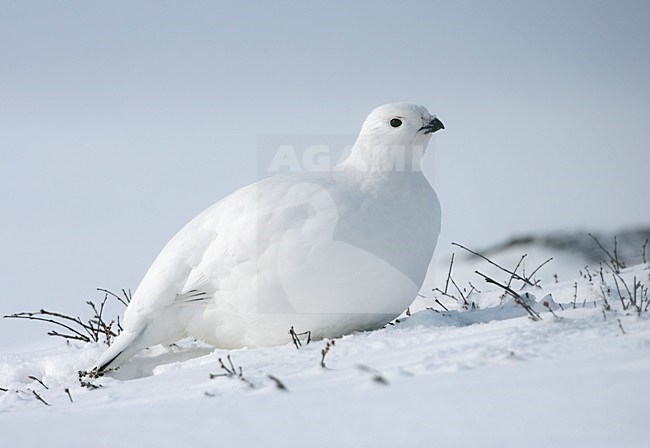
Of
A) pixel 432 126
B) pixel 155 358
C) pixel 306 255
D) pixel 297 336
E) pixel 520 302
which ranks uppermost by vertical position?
pixel 432 126

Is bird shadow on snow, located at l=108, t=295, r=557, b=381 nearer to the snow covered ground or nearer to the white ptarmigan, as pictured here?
the white ptarmigan

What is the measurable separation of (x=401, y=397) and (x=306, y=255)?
5.96 ft

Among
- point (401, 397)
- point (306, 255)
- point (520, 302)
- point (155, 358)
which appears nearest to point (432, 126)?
point (306, 255)

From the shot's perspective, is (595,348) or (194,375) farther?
(194,375)

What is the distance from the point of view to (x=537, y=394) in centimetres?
253

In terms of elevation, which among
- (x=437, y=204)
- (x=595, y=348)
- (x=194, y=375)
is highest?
(x=437, y=204)

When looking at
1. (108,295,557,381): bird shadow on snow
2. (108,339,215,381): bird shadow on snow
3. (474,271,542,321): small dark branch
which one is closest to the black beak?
(474,271,542,321): small dark branch

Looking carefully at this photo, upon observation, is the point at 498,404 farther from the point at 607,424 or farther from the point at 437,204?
the point at 437,204

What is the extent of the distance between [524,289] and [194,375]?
3.78m

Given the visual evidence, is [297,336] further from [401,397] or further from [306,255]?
[401,397]

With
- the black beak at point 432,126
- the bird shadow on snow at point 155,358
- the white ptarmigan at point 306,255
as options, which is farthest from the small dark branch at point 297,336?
the black beak at point 432,126

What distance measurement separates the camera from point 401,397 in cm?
266

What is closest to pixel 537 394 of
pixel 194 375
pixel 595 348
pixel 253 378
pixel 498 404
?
pixel 498 404

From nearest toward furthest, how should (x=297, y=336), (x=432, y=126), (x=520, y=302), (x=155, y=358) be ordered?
(x=520, y=302) < (x=297, y=336) < (x=432, y=126) < (x=155, y=358)
